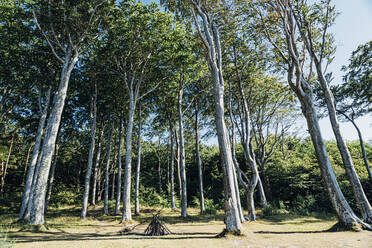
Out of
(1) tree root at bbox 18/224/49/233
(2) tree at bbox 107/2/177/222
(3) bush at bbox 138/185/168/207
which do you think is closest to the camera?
(1) tree root at bbox 18/224/49/233

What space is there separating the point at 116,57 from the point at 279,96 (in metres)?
13.7

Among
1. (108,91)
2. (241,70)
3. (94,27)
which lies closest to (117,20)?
(94,27)

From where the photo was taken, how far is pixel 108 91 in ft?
53.3

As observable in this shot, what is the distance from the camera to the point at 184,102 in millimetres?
18469

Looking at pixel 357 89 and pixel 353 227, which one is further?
pixel 357 89

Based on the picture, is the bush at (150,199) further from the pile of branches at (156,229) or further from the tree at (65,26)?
the pile of branches at (156,229)

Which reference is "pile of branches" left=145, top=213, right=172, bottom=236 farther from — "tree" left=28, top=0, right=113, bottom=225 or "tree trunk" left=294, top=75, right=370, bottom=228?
"tree trunk" left=294, top=75, right=370, bottom=228

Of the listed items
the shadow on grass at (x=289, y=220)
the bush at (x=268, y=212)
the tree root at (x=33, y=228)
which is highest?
the tree root at (x=33, y=228)

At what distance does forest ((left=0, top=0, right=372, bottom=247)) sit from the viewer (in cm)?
799

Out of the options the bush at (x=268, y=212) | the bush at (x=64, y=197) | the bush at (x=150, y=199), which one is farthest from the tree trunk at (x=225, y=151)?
the bush at (x=64, y=197)

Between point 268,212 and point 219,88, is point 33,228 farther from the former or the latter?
point 268,212

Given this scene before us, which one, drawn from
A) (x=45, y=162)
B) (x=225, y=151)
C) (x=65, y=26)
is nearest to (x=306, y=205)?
(x=225, y=151)

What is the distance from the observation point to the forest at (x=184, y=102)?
7.99 meters

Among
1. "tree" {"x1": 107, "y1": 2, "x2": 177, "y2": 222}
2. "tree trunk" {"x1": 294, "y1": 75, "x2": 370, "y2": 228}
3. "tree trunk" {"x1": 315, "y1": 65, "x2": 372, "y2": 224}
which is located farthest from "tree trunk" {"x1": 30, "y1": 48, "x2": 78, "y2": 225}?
"tree trunk" {"x1": 315, "y1": 65, "x2": 372, "y2": 224}
